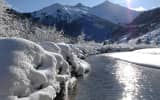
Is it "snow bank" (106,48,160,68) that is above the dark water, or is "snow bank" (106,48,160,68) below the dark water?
below

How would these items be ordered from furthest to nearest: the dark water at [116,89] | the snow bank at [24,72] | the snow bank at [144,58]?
the snow bank at [144,58] → the dark water at [116,89] → the snow bank at [24,72]

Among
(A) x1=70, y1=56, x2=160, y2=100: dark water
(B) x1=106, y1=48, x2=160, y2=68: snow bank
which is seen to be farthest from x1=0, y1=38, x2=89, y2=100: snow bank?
(B) x1=106, y1=48, x2=160, y2=68: snow bank

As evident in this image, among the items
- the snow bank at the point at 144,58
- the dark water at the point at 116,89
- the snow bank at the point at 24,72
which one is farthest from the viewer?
the snow bank at the point at 144,58

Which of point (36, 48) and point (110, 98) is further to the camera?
point (110, 98)

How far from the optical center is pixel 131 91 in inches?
1125

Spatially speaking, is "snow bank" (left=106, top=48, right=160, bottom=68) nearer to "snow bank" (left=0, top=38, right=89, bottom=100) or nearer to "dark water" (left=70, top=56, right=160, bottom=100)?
"dark water" (left=70, top=56, right=160, bottom=100)

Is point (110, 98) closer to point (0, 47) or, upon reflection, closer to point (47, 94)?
point (47, 94)

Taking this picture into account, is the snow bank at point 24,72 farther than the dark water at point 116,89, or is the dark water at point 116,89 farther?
the dark water at point 116,89

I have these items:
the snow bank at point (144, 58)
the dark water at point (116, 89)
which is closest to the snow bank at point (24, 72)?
the dark water at point (116, 89)

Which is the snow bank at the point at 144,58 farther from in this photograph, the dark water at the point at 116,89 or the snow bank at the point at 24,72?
the snow bank at the point at 24,72

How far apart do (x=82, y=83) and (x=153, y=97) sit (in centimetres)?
992

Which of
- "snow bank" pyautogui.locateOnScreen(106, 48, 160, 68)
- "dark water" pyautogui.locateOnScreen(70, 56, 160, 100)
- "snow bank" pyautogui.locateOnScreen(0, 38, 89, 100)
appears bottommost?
"snow bank" pyautogui.locateOnScreen(106, 48, 160, 68)

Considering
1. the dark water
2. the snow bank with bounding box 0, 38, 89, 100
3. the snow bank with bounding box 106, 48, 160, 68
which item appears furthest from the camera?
the snow bank with bounding box 106, 48, 160, 68

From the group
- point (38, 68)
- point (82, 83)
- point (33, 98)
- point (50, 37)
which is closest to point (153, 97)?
point (82, 83)
